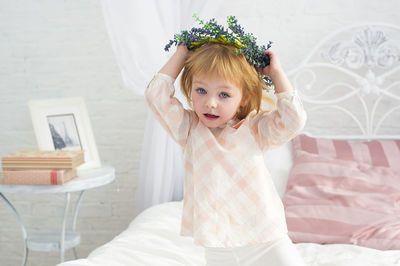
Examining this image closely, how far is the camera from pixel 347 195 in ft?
5.97

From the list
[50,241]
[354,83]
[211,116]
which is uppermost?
[211,116]

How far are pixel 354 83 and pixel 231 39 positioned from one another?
151 centimetres

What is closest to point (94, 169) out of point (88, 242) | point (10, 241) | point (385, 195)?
point (88, 242)

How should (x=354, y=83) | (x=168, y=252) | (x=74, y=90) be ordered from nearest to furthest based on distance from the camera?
(x=168, y=252), (x=354, y=83), (x=74, y=90)

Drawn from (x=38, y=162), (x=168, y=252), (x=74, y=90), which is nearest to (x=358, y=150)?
(x=168, y=252)

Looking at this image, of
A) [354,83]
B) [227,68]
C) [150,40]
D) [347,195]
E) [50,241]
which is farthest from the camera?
[354,83]

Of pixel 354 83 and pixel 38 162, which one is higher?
pixel 354 83

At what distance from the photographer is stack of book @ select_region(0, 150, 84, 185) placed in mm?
2084

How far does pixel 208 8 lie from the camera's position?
2.16m

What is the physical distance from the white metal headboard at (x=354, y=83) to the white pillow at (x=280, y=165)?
27cm

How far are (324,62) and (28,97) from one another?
5.87 feet

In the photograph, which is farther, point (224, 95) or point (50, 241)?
point (50, 241)

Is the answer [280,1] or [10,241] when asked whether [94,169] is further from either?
[280,1]

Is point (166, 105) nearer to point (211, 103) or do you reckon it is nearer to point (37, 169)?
point (211, 103)
